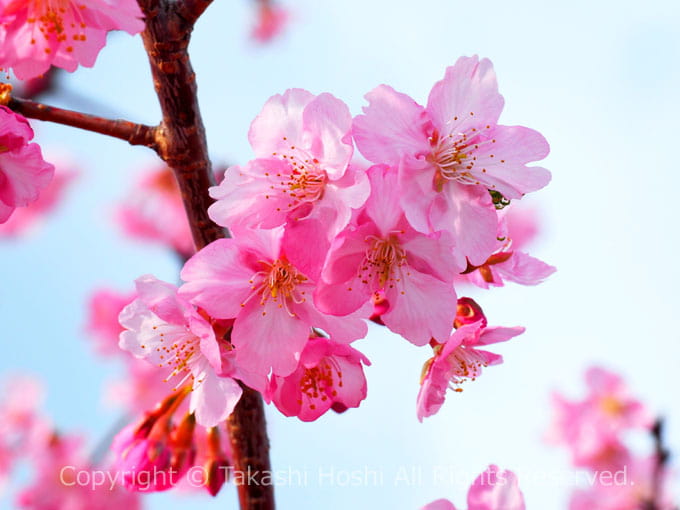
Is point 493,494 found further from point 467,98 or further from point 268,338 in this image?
point 467,98

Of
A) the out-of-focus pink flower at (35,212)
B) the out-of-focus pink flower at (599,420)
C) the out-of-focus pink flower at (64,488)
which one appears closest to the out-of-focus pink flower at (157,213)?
the out-of-focus pink flower at (35,212)

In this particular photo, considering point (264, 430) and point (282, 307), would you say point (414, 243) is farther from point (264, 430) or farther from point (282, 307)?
point (264, 430)

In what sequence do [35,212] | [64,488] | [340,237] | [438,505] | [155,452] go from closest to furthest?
[340,237]
[438,505]
[155,452]
[64,488]
[35,212]

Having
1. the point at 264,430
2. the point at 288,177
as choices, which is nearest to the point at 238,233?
the point at 288,177

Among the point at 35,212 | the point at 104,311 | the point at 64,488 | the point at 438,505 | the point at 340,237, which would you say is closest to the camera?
the point at 340,237

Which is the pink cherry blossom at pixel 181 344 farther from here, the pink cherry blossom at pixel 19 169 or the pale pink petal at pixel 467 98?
the pale pink petal at pixel 467 98

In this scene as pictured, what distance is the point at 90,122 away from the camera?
1133mm

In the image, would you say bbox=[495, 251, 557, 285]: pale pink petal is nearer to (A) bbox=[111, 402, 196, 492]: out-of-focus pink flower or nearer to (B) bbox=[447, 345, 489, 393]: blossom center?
(B) bbox=[447, 345, 489, 393]: blossom center

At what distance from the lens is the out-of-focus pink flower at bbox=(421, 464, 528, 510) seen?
1.22m

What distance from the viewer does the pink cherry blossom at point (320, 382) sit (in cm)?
101

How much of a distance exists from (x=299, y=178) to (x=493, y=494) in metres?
0.71

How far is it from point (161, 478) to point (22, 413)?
357cm

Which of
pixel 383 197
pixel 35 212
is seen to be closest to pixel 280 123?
pixel 383 197

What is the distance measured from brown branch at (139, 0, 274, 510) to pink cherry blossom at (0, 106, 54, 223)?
0.64 ft
